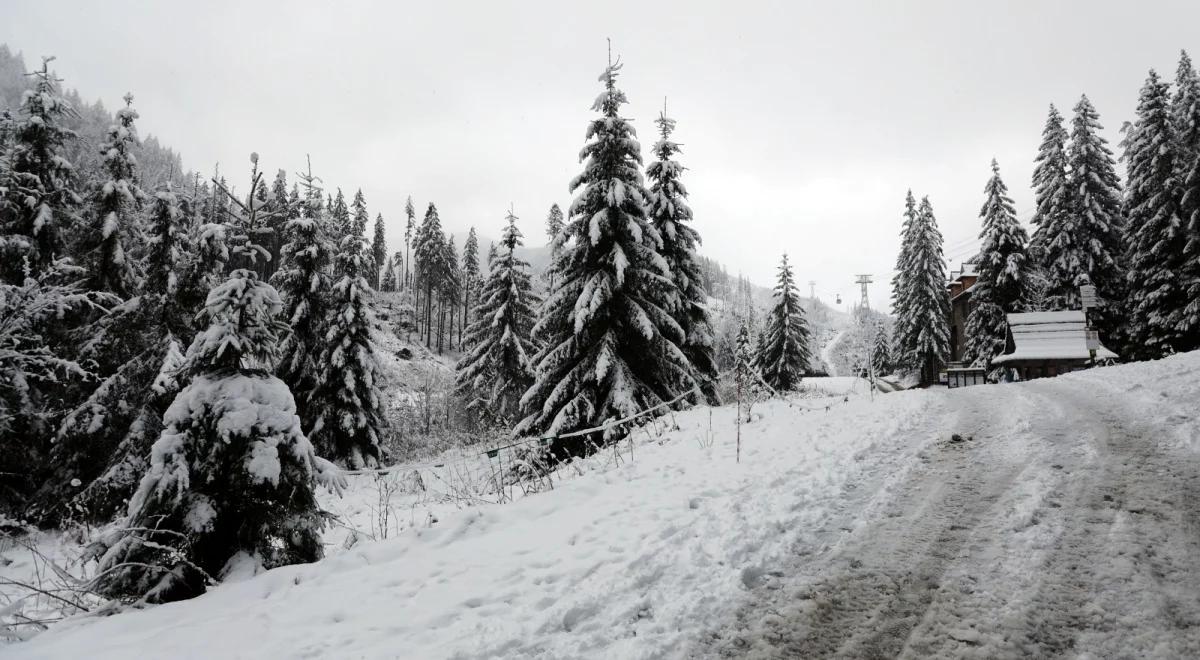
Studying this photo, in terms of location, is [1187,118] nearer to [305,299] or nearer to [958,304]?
[958,304]

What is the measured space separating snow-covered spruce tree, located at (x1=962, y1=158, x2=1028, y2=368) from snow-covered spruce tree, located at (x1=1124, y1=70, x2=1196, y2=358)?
4.63 m

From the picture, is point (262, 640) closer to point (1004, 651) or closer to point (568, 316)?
point (1004, 651)

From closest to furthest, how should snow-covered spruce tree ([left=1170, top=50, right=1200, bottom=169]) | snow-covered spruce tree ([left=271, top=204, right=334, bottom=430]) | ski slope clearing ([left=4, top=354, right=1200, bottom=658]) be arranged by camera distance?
ski slope clearing ([left=4, top=354, right=1200, bottom=658]), snow-covered spruce tree ([left=271, top=204, right=334, bottom=430]), snow-covered spruce tree ([left=1170, top=50, right=1200, bottom=169])

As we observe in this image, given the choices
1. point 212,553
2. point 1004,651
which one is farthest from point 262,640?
point 1004,651

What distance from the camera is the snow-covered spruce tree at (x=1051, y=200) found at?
2961cm

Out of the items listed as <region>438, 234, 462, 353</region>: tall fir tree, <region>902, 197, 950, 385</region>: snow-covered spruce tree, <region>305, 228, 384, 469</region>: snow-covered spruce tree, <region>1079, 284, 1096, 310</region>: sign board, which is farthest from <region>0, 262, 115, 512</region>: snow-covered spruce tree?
<region>438, 234, 462, 353</region>: tall fir tree

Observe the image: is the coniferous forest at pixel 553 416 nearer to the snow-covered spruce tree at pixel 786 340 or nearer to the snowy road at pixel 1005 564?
the snowy road at pixel 1005 564

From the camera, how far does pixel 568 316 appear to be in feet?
46.9

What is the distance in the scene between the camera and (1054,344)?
904 inches

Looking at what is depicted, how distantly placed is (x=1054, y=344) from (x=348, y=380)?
30.2 meters

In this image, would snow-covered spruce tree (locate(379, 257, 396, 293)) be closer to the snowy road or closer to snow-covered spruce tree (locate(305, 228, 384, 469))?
snow-covered spruce tree (locate(305, 228, 384, 469))

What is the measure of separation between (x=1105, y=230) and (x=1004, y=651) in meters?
36.8

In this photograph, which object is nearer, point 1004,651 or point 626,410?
point 1004,651

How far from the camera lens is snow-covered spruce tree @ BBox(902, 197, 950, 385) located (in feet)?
132
